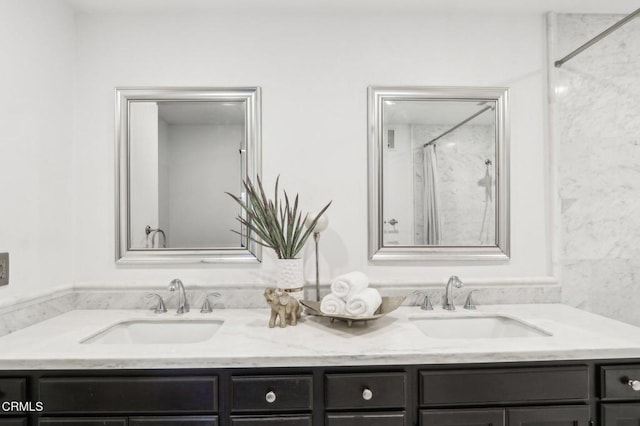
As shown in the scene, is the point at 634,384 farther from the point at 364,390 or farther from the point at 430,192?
the point at 430,192

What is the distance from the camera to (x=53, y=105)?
164 cm

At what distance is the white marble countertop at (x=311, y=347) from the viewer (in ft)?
3.70

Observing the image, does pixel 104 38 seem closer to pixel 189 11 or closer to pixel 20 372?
pixel 189 11

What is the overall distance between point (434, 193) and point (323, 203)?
0.60 meters

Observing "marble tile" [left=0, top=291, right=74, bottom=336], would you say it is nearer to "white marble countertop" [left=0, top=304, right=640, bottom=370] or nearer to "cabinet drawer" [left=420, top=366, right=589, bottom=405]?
"white marble countertop" [left=0, top=304, right=640, bottom=370]

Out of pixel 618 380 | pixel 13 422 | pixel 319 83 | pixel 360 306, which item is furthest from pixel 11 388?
pixel 618 380

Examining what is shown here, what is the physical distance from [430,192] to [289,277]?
0.87 m

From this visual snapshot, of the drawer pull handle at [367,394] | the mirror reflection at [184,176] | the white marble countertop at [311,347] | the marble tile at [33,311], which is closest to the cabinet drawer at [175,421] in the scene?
the white marble countertop at [311,347]

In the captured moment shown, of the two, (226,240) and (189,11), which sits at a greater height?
(189,11)

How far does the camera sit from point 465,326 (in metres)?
1.65

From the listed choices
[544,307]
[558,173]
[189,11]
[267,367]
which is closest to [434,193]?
[558,173]

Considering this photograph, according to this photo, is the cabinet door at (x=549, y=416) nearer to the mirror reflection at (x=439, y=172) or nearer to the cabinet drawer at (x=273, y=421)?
the cabinet drawer at (x=273, y=421)

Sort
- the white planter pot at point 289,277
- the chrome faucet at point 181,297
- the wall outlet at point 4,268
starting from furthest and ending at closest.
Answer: the chrome faucet at point 181,297 < the white planter pot at point 289,277 < the wall outlet at point 4,268

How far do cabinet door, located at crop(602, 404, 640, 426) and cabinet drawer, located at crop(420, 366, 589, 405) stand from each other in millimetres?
100
